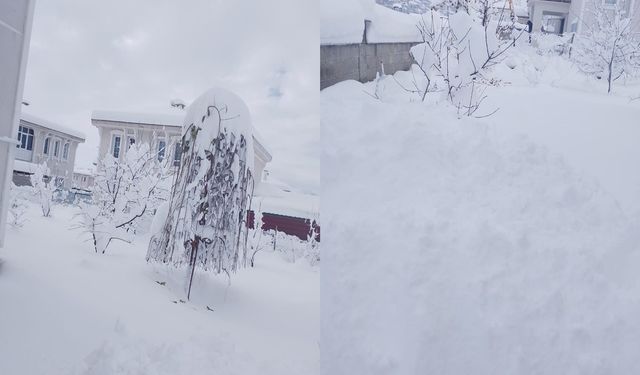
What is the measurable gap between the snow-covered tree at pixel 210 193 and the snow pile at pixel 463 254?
9.4 inches

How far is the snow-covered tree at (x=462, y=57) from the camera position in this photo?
1.32m

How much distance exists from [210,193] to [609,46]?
122cm

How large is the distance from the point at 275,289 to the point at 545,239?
2.31ft

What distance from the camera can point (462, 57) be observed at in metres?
1.32

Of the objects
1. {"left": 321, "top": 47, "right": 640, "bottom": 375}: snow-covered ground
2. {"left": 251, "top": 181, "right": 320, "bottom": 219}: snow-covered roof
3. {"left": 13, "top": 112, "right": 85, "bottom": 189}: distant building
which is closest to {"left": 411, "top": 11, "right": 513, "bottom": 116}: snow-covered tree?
{"left": 321, "top": 47, "right": 640, "bottom": 375}: snow-covered ground

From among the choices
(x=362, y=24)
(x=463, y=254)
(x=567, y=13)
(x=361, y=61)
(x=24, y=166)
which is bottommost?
(x=463, y=254)

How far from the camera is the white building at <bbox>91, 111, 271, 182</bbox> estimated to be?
115 cm

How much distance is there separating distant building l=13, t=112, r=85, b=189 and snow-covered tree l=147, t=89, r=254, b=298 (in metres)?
0.24

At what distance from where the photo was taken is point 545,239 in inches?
46.7

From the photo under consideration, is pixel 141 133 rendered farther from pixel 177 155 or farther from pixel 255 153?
pixel 255 153

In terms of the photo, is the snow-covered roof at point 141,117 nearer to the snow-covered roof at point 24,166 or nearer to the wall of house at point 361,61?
the snow-covered roof at point 24,166

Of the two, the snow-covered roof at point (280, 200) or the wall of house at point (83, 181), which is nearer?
the wall of house at point (83, 181)

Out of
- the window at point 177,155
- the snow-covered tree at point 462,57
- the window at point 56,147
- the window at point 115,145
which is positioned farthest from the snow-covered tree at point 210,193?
the snow-covered tree at point 462,57

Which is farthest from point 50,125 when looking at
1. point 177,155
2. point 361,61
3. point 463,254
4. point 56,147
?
point 463,254
